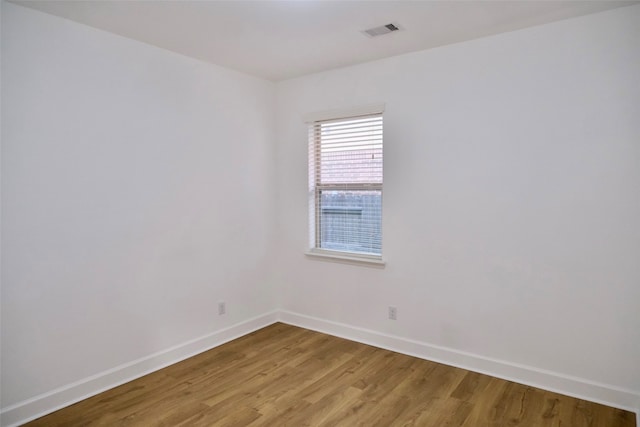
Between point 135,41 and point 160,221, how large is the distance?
138 centimetres

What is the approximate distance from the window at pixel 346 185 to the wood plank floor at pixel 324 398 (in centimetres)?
107

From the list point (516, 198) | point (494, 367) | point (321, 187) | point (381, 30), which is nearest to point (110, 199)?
point (321, 187)

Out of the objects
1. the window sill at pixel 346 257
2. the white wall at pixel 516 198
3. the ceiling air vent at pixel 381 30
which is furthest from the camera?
the window sill at pixel 346 257

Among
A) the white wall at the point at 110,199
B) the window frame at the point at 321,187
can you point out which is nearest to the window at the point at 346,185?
the window frame at the point at 321,187

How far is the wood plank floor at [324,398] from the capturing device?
250cm

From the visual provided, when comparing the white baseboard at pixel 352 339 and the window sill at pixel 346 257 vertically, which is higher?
the window sill at pixel 346 257

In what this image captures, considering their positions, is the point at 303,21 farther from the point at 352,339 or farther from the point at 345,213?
the point at 352,339

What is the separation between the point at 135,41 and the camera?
302 centimetres

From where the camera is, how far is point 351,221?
12.9 feet

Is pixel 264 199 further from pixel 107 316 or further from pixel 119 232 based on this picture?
pixel 107 316

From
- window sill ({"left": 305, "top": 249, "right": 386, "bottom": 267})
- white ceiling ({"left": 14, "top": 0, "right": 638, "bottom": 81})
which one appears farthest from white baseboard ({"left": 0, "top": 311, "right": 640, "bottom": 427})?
white ceiling ({"left": 14, "top": 0, "right": 638, "bottom": 81})

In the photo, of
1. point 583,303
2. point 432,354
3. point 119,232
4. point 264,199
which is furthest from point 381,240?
point 119,232

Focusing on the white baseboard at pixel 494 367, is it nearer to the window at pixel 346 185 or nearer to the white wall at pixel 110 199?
the window at pixel 346 185

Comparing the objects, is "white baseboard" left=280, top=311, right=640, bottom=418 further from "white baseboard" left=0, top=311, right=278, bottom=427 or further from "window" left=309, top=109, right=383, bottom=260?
"white baseboard" left=0, top=311, right=278, bottom=427
